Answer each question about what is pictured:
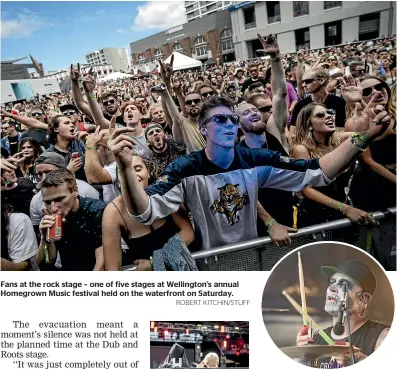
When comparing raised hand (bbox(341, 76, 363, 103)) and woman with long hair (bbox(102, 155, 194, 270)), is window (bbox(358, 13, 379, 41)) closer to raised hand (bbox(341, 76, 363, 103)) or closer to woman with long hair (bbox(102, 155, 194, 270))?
raised hand (bbox(341, 76, 363, 103))

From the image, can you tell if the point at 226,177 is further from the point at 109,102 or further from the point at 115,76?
the point at 115,76

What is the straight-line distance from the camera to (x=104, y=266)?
4.96ft

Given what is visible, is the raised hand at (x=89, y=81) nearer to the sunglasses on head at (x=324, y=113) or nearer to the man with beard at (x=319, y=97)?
the man with beard at (x=319, y=97)

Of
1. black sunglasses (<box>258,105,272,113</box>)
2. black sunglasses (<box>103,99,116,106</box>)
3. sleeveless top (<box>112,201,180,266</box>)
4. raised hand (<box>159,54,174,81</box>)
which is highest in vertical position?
raised hand (<box>159,54,174,81</box>)

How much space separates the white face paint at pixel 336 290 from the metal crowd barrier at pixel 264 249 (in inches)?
8.8

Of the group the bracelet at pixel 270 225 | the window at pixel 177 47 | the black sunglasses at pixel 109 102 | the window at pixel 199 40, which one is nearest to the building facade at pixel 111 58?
the black sunglasses at pixel 109 102

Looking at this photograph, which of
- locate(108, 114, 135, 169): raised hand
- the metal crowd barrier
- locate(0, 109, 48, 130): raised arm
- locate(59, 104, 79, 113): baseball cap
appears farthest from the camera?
locate(0, 109, 48, 130): raised arm

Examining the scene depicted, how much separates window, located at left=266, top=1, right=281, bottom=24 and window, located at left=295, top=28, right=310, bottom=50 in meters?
0.12

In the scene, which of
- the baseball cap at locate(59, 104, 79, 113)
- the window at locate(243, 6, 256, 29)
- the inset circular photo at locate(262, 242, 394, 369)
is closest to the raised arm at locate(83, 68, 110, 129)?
the baseball cap at locate(59, 104, 79, 113)

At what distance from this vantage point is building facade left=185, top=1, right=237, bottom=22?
1598 millimetres

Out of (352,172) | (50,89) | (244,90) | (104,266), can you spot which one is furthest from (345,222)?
(50,89)

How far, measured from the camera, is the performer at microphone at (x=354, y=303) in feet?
4.70

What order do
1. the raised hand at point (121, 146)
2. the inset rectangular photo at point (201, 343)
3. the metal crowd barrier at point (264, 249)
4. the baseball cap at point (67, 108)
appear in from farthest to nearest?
the baseball cap at point (67, 108) < the metal crowd barrier at point (264, 249) < the inset rectangular photo at point (201, 343) < the raised hand at point (121, 146)

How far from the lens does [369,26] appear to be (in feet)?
4.84
